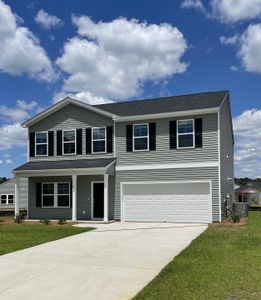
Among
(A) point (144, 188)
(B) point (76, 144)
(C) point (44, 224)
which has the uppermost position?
(B) point (76, 144)

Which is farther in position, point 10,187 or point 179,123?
point 10,187

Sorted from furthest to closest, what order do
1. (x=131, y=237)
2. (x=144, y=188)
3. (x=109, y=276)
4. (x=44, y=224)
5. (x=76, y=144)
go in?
(x=76, y=144) < (x=144, y=188) < (x=44, y=224) < (x=131, y=237) < (x=109, y=276)

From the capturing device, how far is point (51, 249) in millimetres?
12742

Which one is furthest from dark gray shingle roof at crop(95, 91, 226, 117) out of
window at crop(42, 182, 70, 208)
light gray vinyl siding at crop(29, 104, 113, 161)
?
window at crop(42, 182, 70, 208)

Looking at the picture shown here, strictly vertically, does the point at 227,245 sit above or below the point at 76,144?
below

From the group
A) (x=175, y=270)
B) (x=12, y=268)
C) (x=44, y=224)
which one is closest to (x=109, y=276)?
(x=175, y=270)

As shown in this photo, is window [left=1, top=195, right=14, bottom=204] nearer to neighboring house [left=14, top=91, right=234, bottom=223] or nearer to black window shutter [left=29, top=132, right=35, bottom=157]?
neighboring house [left=14, top=91, right=234, bottom=223]

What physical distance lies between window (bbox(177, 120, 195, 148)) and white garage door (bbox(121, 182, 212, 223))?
2007 mm

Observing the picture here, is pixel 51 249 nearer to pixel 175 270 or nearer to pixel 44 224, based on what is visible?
pixel 175 270

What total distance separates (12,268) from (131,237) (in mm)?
6409

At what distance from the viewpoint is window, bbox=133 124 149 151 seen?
Answer: 22578mm

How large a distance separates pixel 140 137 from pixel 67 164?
4.43 m

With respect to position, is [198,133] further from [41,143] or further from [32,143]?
[32,143]

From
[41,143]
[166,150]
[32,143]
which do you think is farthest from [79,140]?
[166,150]
